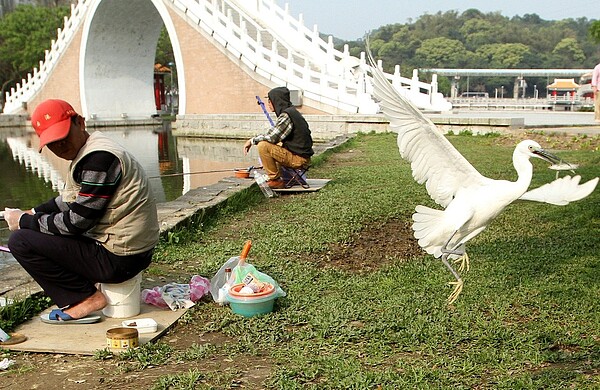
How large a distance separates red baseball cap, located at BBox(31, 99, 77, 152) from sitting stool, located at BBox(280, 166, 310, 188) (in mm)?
4243

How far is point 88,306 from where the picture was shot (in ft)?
11.0

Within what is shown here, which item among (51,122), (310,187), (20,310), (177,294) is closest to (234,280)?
(177,294)

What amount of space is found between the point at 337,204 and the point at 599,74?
11175 mm

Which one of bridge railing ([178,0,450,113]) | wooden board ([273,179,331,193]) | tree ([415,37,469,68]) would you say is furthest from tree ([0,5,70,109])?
tree ([415,37,469,68])

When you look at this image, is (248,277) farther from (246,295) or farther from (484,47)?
(484,47)

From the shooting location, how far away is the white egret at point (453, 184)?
3533 mm

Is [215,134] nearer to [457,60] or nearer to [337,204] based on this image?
[337,204]

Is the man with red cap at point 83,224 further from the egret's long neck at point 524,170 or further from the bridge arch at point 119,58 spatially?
the bridge arch at point 119,58

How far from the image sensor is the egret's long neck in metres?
3.49

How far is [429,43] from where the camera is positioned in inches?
3071

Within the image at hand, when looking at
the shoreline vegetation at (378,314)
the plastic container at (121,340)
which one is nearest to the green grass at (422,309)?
the shoreline vegetation at (378,314)

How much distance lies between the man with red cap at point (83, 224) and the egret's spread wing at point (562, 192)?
2.21m

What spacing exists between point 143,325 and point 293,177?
424cm

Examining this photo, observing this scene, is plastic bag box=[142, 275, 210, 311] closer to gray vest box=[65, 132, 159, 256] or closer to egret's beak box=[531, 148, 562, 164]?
gray vest box=[65, 132, 159, 256]
